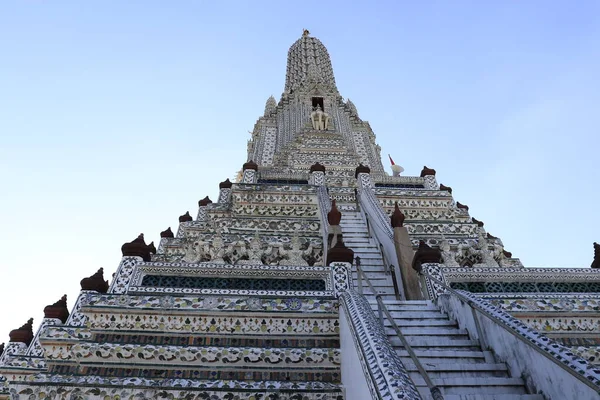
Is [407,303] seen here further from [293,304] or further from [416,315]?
[293,304]

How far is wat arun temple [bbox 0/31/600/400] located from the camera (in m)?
4.79

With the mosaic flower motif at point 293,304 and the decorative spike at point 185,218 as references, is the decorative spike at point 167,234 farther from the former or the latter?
the mosaic flower motif at point 293,304

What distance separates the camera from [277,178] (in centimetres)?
1620

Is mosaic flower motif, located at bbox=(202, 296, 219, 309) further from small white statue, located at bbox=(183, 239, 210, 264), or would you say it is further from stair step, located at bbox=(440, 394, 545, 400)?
stair step, located at bbox=(440, 394, 545, 400)

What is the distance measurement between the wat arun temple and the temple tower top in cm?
1991

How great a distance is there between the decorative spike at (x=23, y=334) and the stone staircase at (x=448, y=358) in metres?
8.38

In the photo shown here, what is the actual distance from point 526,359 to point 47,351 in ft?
21.5

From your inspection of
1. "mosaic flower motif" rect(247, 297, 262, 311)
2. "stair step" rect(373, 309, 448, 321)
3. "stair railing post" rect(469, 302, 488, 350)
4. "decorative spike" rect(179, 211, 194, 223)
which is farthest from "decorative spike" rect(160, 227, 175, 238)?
"stair railing post" rect(469, 302, 488, 350)

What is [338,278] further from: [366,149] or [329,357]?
[366,149]

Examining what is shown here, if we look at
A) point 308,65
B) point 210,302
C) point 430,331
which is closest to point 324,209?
point 210,302

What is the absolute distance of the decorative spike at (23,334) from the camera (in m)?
10.4

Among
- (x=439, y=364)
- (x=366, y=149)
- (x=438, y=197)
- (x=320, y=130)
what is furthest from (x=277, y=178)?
(x=439, y=364)

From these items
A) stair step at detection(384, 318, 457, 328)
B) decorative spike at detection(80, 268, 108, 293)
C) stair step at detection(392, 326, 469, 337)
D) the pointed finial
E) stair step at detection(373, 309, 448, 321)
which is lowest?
stair step at detection(392, 326, 469, 337)

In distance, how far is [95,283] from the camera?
24.7ft
